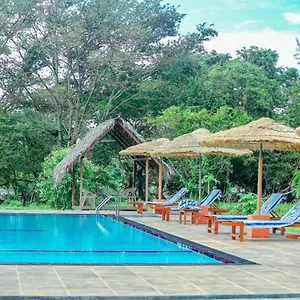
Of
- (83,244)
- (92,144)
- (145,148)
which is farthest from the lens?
(92,144)

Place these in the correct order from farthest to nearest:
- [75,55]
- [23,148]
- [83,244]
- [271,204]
→ 1. [75,55]
2. [23,148]
3. [271,204]
4. [83,244]

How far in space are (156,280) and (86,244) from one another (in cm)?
420

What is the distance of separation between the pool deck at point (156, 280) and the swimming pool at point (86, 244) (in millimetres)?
691

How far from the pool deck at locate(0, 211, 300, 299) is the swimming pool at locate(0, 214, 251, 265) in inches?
27.2

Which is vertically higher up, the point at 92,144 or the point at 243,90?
the point at 243,90

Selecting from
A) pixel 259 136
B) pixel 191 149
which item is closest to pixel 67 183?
pixel 191 149

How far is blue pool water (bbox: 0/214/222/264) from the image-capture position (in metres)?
8.34

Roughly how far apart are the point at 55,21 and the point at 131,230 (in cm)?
1346

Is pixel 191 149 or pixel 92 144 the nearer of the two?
pixel 191 149

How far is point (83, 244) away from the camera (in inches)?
405

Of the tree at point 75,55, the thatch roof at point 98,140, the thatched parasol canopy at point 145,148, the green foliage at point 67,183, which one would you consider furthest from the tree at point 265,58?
the thatched parasol canopy at point 145,148

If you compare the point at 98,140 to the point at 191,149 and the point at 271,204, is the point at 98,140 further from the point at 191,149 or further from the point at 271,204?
the point at 271,204

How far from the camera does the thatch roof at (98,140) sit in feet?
58.0

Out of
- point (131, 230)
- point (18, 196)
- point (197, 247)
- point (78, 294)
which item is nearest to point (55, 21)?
point (18, 196)
